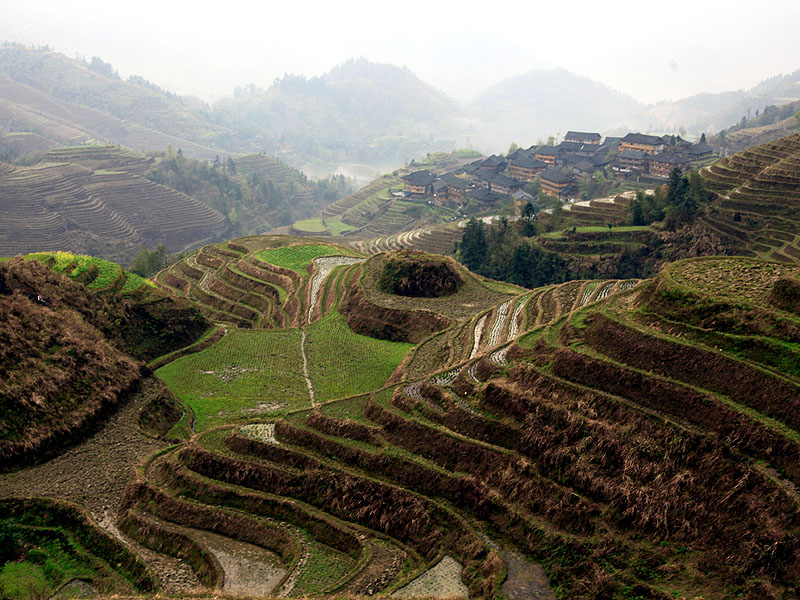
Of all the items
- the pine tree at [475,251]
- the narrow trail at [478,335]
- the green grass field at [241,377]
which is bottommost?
the green grass field at [241,377]

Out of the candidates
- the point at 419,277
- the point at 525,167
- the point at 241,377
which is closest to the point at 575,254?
the point at 419,277

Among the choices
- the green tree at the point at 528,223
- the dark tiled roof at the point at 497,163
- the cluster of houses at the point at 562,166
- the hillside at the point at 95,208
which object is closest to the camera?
the green tree at the point at 528,223

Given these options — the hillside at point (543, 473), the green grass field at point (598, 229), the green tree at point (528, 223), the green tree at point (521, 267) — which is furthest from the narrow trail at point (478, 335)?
the green tree at point (528, 223)

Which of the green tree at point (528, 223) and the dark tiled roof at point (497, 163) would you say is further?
the dark tiled roof at point (497, 163)

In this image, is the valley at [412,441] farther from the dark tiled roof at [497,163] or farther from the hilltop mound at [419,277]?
the dark tiled roof at [497,163]

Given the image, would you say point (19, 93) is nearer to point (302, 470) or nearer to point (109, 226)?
point (109, 226)

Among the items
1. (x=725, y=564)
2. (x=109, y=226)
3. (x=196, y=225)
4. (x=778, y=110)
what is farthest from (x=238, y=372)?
(x=778, y=110)

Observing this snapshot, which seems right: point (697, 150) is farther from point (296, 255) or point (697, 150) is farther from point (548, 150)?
point (296, 255)
